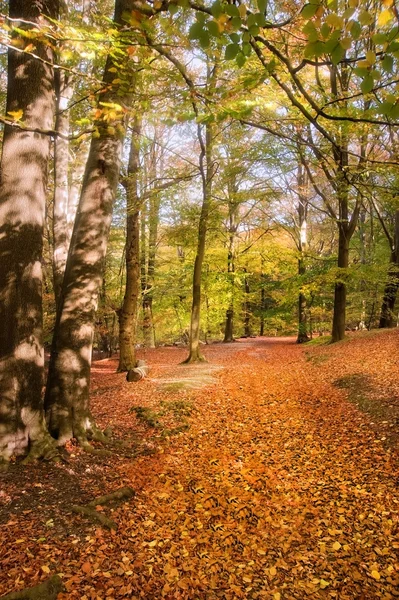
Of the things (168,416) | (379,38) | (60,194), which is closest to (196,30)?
(379,38)

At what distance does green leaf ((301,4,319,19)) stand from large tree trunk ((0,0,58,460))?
11.5 ft

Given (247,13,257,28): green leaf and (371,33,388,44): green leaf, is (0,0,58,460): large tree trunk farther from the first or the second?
(371,33,388,44): green leaf

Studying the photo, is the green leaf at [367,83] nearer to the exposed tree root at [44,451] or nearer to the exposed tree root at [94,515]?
the exposed tree root at [94,515]

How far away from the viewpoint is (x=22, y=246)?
4168 millimetres

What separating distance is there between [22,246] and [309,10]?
367 centimetres

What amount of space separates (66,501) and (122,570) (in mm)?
1021

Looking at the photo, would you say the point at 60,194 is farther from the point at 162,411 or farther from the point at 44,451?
the point at 44,451

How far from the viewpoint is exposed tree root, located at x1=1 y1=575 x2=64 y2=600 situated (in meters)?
2.60

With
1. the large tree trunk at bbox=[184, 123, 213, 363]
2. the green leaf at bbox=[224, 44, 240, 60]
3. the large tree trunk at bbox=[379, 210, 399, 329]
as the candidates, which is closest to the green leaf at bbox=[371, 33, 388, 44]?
the green leaf at bbox=[224, 44, 240, 60]

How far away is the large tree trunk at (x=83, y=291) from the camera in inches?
193

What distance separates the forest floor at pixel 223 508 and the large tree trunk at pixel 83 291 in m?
0.59

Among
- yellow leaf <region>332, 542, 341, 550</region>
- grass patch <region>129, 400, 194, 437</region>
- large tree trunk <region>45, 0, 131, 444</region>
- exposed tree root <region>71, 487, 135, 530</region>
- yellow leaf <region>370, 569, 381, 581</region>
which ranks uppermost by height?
large tree trunk <region>45, 0, 131, 444</region>

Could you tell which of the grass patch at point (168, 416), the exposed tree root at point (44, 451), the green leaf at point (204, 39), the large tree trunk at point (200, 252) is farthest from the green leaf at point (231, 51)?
the large tree trunk at point (200, 252)

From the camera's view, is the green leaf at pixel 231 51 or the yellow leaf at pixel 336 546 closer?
the green leaf at pixel 231 51
